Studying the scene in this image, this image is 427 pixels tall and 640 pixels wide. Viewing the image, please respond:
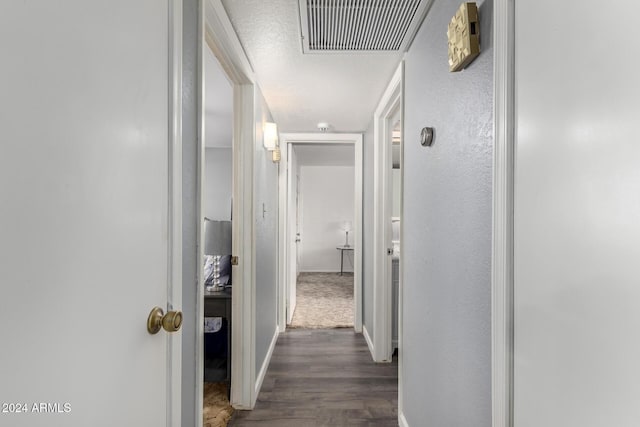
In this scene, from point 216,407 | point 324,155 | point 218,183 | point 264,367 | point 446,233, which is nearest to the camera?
point 446,233

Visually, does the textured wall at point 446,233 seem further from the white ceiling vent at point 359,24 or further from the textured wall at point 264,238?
the textured wall at point 264,238

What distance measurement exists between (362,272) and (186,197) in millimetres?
2790

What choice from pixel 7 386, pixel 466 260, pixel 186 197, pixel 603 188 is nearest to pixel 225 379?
pixel 186 197

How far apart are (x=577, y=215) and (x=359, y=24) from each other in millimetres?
1388

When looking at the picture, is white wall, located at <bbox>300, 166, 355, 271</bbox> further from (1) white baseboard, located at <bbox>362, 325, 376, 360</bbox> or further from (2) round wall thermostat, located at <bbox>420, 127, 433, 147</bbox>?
(2) round wall thermostat, located at <bbox>420, 127, 433, 147</bbox>

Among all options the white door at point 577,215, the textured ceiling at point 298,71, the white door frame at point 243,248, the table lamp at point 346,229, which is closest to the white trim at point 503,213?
the white door at point 577,215

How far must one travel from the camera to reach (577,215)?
0.62m

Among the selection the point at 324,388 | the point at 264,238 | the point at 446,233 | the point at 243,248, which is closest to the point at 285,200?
the point at 264,238

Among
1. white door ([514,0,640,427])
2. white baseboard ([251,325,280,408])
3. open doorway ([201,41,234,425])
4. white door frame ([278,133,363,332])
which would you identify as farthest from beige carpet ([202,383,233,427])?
white door ([514,0,640,427])

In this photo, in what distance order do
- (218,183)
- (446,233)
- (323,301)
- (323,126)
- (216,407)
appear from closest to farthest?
(446,233) → (216,407) → (323,126) → (323,301) → (218,183)

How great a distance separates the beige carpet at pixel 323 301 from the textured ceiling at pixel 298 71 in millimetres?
2293

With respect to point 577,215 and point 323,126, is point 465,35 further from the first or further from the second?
point 323,126

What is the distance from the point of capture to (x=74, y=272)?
0.55m

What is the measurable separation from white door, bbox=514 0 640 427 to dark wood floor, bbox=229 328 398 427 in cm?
151
